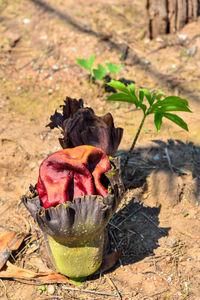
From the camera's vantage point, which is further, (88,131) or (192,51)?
(192,51)

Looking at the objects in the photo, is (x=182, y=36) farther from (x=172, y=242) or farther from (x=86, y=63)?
(x=172, y=242)

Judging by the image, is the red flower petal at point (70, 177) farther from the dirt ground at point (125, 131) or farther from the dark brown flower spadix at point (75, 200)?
the dirt ground at point (125, 131)

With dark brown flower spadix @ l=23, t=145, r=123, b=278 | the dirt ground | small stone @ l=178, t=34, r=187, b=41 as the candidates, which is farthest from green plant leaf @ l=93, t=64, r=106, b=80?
dark brown flower spadix @ l=23, t=145, r=123, b=278

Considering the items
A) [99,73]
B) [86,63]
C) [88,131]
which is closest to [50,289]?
[88,131]

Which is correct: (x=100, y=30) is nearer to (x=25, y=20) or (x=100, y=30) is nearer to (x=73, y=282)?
(x=25, y=20)

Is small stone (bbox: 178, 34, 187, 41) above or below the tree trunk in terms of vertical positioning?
below

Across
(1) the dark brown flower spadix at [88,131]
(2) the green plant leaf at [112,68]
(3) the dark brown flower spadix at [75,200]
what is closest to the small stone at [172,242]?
(3) the dark brown flower spadix at [75,200]

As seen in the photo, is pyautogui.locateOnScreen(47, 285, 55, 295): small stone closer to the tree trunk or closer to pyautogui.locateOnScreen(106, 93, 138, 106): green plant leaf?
pyautogui.locateOnScreen(106, 93, 138, 106): green plant leaf
